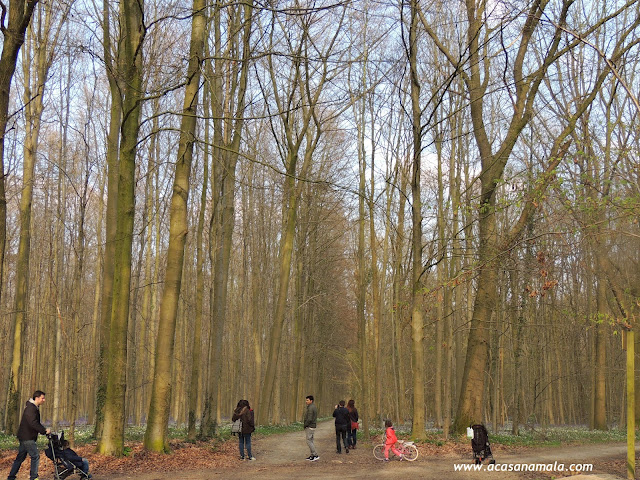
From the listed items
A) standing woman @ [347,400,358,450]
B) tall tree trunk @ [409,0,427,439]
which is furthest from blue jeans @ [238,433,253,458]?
tall tree trunk @ [409,0,427,439]

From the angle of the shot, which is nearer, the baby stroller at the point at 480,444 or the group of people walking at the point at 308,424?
the baby stroller at the point at 480,444

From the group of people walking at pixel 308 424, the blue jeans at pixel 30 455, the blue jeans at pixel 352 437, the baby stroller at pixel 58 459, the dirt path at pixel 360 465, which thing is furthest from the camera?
the blue jeans at pixel 352 437

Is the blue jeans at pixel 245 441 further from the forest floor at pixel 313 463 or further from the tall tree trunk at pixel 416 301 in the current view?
the tall tree trunk at pixel 416 301

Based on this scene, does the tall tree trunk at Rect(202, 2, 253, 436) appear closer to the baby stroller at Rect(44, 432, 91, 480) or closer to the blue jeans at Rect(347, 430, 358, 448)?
the blue jeans at Rect(347, 430, 358, 448)

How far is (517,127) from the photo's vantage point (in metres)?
17.7

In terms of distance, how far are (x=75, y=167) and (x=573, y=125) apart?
2210 centimetres

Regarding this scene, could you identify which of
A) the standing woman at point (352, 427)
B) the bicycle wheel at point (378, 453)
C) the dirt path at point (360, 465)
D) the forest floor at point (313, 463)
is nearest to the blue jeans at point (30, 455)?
the forest floor at point (313, 463)

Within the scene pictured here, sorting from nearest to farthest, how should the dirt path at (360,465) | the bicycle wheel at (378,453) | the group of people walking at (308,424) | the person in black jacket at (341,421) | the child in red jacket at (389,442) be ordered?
the dirt path at (360,465) → the child in red jacket at (389,442) → the group of people walking at (308,424) → the bicycle wheel at (378,453) → the person in black jacket at (341,421)

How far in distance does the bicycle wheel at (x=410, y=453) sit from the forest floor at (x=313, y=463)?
0.18 m

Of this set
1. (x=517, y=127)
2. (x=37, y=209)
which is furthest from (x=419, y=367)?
(x=37, y=209)

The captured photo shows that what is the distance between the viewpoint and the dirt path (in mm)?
10635

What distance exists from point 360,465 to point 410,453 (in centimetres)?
134

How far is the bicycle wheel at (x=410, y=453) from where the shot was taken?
44.5 ft

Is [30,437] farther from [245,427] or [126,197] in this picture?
[245,427]
